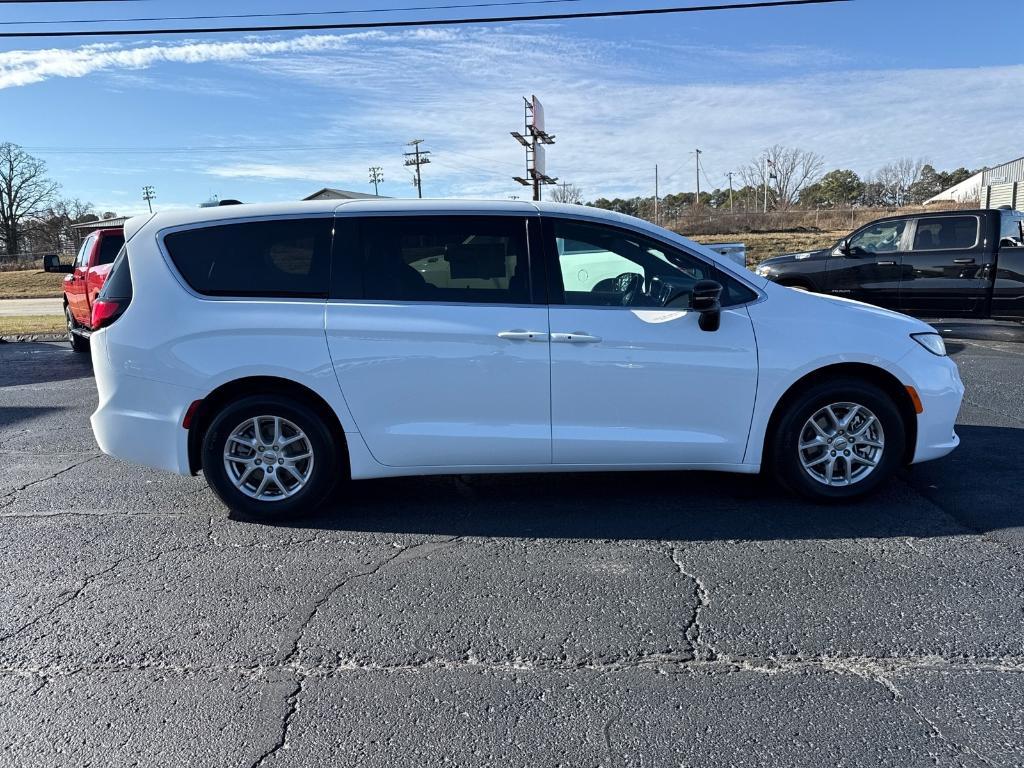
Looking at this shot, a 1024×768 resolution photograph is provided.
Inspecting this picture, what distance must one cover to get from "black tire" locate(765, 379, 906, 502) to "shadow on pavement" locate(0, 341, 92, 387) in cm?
918

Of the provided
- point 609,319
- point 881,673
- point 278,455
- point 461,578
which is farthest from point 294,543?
point 881,673

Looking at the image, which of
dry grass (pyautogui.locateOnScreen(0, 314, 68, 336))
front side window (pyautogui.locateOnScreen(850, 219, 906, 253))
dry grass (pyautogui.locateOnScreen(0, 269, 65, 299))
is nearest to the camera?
front side window (pyautogui.locateOnScreen(850, 219, 906, 253))

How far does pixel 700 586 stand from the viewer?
3.72 m

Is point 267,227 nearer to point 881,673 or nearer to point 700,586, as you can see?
point 700,586

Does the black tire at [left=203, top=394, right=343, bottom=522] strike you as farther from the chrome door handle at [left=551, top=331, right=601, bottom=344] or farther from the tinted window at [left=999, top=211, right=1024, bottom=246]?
the tinted window at [left=999, top=211, right=1024, bottom=246]

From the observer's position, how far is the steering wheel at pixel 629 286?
463 centimetres

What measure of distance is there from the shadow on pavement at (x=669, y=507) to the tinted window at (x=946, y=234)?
24.9 ft

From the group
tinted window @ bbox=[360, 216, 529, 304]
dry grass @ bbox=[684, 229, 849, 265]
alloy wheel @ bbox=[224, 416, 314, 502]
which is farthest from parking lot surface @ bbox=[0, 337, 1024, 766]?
dry grass @ bbox=[684, 229, 849, 265]


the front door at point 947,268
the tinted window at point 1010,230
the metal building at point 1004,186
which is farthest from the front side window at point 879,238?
the metal building at point 1004,186

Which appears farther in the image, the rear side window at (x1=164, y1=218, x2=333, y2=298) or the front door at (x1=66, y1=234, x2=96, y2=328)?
the front door at (x1=66, y1=234, x2=96, y2=328)

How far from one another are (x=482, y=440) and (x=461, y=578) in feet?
3.10

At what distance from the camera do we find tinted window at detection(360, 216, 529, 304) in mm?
4578

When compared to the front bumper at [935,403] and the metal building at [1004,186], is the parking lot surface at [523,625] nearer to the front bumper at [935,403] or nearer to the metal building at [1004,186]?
the front bumper at [935,403]

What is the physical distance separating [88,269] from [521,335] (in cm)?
883
